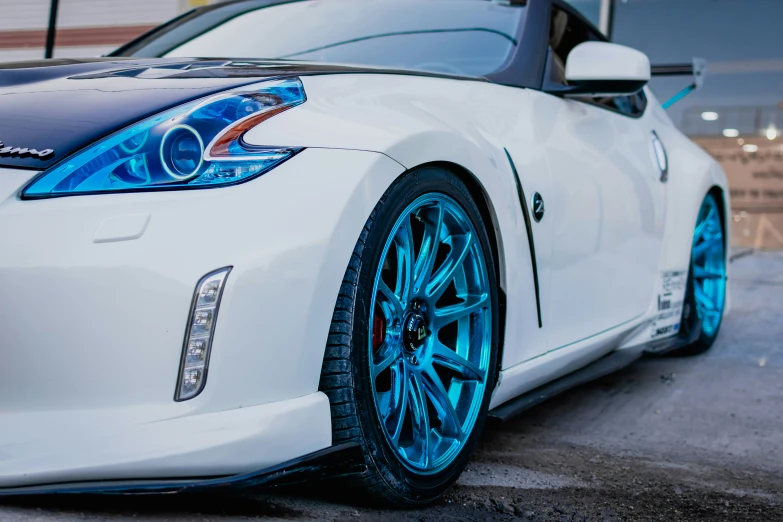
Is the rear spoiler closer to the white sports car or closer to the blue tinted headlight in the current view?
the white sports car

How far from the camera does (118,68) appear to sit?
7.30 ft

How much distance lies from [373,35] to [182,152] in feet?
4.88

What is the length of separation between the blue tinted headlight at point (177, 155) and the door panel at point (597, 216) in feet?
3.50

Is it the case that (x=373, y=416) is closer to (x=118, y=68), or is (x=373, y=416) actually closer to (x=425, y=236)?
(x=425, y=236)

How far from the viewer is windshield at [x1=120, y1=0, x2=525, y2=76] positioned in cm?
302

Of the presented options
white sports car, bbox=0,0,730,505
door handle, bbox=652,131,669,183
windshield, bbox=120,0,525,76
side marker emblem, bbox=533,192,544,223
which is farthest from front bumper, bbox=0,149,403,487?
door handle, bbox=652,131,669,183

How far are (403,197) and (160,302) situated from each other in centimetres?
58

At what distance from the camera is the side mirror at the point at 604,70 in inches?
118

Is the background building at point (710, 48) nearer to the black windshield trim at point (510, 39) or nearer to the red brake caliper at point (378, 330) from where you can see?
the black windshield trim at point (510, 39)

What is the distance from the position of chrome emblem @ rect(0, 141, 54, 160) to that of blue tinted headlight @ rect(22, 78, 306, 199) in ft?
0.14

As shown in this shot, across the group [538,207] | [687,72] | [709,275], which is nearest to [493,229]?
[538,207]

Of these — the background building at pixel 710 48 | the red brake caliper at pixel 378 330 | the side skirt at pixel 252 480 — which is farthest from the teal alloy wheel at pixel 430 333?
the background building at pixel 710 48

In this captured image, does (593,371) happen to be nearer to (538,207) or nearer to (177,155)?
(538,207)

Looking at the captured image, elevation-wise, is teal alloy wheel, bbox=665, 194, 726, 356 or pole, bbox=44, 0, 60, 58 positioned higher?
pole, bbox=44, 0, 60, 58
